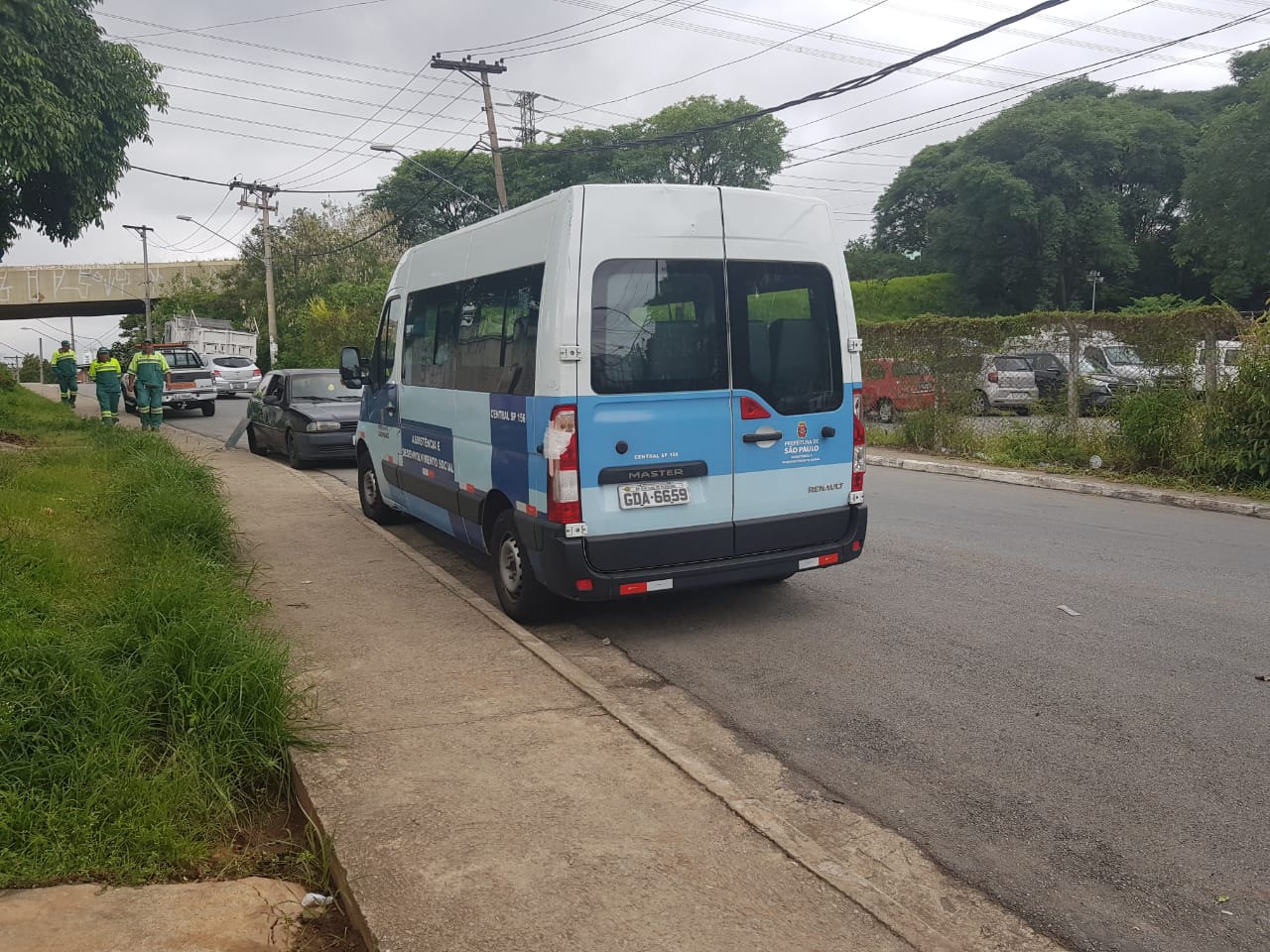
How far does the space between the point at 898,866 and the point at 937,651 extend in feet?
7.89

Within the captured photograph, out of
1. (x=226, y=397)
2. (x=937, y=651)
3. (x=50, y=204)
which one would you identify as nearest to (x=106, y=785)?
(x=937, y=651)

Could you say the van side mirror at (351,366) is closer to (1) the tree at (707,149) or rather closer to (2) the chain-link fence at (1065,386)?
(2) the chain-link fence at (1065,386)

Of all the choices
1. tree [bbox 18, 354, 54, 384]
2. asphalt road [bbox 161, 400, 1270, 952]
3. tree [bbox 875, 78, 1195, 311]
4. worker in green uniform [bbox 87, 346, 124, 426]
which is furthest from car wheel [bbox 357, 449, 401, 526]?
tree [bbox 18, 354, 54, 384]

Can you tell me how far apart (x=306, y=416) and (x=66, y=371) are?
48.9ft

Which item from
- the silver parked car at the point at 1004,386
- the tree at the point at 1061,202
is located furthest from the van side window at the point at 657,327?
the tree at the point at 1061,202

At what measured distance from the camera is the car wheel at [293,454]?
14828 mm

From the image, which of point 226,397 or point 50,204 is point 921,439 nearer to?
point 50,204

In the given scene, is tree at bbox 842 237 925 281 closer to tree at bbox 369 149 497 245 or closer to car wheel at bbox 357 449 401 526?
tree at bbox 369 149 497 245

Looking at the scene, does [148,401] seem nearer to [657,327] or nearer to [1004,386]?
[1004,386]

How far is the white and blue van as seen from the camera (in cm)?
570

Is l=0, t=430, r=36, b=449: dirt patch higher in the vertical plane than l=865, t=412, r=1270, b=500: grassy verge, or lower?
higher

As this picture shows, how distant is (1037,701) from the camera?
194 inches

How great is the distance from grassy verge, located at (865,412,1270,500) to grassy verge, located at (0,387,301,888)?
10169mm

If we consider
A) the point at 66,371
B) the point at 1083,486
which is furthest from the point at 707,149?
the point at 1083,486
